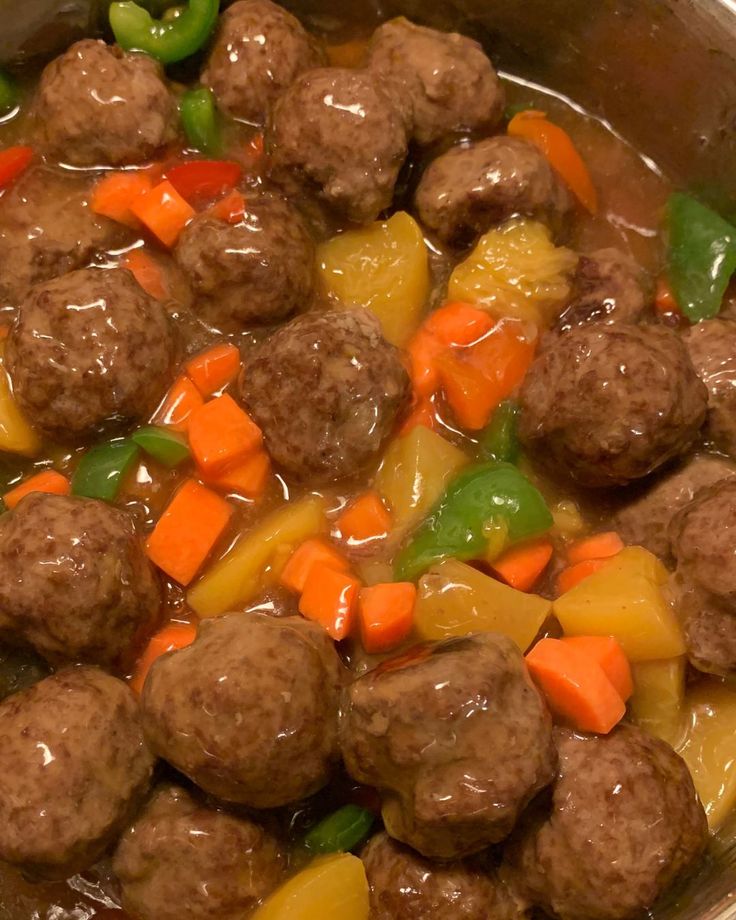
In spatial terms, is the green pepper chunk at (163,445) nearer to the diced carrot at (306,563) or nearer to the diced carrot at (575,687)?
the diced carrot at (306,563)

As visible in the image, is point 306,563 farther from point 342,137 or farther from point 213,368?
point 342,137

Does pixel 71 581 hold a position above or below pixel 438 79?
below

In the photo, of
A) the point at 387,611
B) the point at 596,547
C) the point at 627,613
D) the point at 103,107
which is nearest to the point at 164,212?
the point at 103,107

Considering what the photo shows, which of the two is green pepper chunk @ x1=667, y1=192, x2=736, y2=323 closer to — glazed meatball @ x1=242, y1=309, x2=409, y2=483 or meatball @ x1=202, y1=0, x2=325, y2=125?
glazed meatball @ x1=242, y1=309, x2=409, y2=483

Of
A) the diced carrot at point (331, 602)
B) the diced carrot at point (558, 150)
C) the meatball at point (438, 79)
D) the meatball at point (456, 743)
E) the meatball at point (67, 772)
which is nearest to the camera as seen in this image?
the meatball at point (456, 743)

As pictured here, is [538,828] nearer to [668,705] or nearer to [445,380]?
[668,705]

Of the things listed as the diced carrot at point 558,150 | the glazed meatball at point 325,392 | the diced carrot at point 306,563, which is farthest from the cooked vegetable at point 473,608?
the diced carrot at point 558,150

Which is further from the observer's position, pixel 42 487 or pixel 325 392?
pixel 42 487
